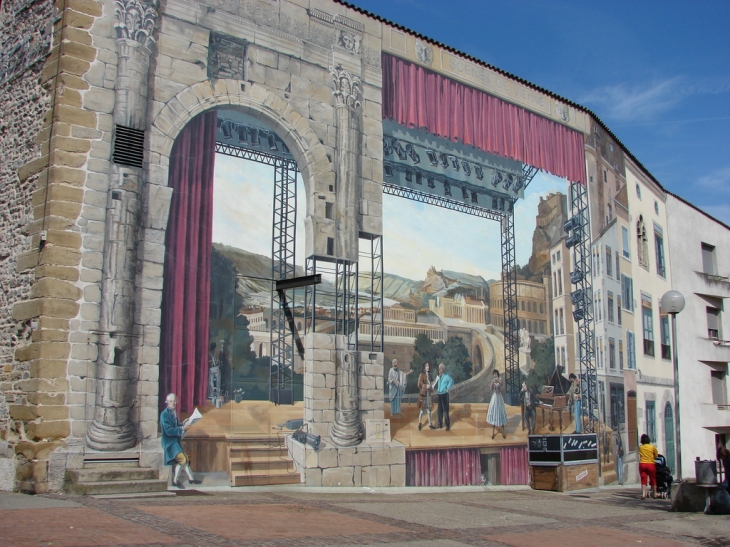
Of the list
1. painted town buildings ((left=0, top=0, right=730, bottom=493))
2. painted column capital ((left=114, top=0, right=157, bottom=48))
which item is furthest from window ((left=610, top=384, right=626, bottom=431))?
painted column capital ((left=114, top=0, right=157, bottom=48))

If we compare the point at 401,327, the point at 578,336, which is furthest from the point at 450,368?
the point at 578,336

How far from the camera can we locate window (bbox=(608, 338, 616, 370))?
2005cm

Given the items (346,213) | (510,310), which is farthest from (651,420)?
(346,213)

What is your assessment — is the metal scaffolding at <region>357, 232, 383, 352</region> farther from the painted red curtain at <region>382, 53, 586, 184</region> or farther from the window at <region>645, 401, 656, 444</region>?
the window at <region>645, 401, 656, 444</region>

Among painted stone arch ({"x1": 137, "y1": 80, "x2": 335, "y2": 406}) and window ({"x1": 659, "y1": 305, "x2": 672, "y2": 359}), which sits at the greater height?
painted stone arch ({"x1": 137, "y1": 80, "x2": 335, "y2": 406})

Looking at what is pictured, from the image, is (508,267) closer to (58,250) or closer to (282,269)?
(282,269)

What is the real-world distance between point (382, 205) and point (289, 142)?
2.40 meters

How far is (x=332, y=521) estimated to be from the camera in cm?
871

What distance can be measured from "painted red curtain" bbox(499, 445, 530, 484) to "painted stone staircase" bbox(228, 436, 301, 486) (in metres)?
5.75

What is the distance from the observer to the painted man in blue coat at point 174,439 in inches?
439

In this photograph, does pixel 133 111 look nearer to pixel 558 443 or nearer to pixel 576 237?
pixel 558 443

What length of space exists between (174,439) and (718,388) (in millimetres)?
21314

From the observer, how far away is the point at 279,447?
1255 cm

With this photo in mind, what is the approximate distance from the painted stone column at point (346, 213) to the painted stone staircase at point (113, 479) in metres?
3.46
